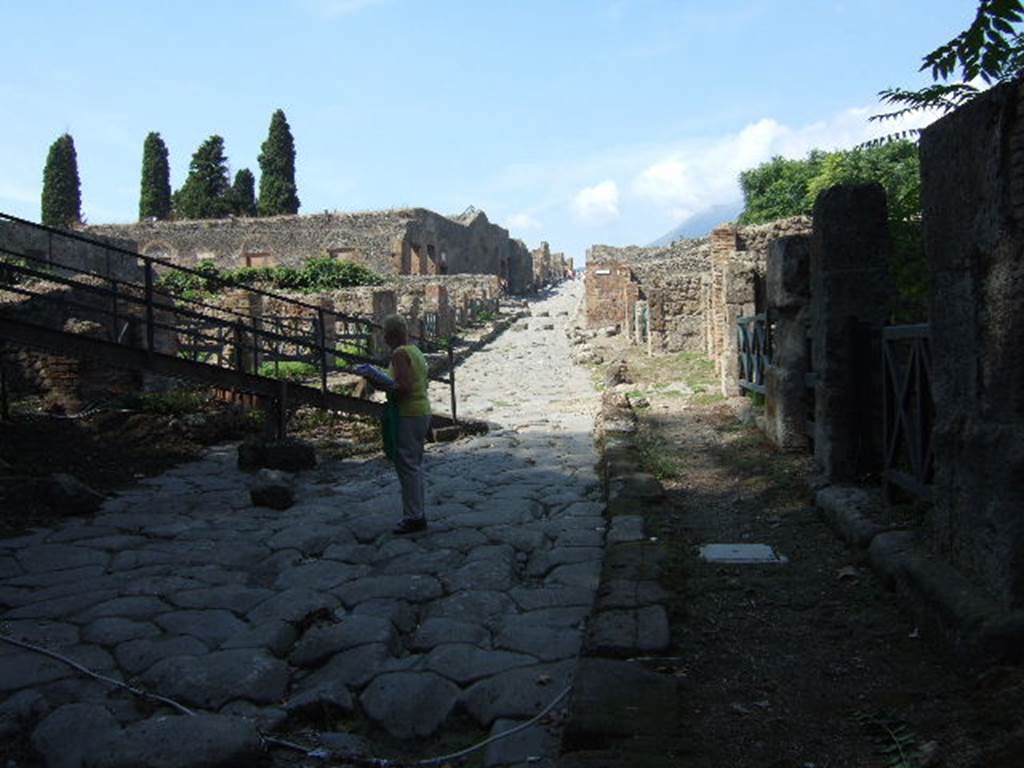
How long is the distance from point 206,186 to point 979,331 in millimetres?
50715

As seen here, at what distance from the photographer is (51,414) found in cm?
1076

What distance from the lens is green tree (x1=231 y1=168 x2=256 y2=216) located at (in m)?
50.0

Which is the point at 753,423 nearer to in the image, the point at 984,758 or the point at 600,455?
the point at 600,455

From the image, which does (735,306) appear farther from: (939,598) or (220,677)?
(220,677)

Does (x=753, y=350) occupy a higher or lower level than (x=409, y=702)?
higher

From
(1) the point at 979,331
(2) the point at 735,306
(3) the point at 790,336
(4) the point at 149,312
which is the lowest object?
(3) the point at 790,336

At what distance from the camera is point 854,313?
5.77 m

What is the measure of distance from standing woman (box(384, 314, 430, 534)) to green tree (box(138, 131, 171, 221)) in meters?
49.1

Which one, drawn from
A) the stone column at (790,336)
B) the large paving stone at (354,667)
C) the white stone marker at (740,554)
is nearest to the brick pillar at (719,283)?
the stone column at (790,336)

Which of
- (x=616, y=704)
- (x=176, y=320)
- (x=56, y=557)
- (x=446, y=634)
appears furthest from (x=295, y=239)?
(x=616, y=704)

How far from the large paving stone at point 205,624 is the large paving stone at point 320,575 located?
515 millimetres

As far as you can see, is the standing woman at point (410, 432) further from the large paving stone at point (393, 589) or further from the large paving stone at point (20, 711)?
the large paving stone at point (20, 711)

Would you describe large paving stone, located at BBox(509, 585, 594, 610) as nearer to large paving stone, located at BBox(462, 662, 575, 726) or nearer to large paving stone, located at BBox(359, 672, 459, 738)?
large paving stone, located at BBox(462, 662, 575, 726)

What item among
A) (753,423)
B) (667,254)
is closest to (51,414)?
(753,423)
